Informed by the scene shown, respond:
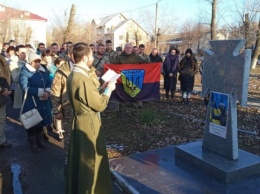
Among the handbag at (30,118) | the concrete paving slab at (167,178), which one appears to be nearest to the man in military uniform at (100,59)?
the handbag at (30,118)

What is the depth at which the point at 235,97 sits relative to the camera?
4098 millimetres

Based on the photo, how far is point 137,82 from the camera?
8.30 m

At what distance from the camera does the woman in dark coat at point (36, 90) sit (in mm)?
5211

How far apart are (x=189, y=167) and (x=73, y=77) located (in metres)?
2.50

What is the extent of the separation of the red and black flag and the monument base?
3700 mm

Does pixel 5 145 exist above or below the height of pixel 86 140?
below

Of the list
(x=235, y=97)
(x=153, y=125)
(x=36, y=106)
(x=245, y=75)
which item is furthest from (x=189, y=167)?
(x=36, y=106)

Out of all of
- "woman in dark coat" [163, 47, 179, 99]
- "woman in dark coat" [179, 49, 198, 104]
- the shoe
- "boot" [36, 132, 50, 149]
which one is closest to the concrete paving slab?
"boot" [36, 132, 50, 149]

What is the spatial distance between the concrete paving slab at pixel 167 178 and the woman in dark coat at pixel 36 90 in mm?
1707

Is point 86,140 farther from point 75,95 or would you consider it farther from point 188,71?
point 188,71

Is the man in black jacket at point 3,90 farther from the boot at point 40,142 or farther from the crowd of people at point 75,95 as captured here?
the boot at point 40,142

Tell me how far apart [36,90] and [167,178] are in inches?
113

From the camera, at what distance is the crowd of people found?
296 cm

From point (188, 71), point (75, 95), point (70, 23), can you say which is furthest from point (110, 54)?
point (70, 23)
